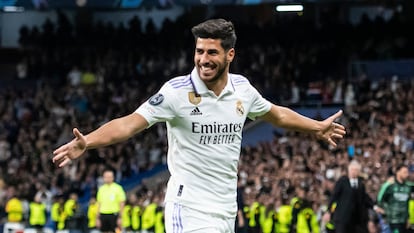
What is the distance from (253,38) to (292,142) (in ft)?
20.6

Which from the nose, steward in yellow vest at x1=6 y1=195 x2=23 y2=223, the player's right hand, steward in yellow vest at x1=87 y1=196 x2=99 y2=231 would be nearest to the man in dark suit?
steward in yellow vest at x1=87 y1=196 x2=99 y2=231

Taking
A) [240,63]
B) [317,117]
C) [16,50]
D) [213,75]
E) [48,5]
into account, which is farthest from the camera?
[16,50]

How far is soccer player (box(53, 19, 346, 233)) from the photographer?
5.71m

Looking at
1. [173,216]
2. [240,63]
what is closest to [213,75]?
[173,216]

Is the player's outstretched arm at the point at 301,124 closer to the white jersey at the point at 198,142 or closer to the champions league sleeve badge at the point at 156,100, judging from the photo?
the white jersey at the point at 198,142

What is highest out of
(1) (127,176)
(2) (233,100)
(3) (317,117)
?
(2) (233,100)

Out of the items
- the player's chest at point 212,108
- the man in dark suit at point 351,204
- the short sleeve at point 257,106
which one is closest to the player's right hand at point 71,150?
the player's chest at point 212,108

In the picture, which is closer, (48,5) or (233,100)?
(233,100)

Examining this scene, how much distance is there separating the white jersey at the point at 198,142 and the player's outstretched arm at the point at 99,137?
0.29ft

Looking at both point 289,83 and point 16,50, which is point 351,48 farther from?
point 16,50

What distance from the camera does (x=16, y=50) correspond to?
32031 mm

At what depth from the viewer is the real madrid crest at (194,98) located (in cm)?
578

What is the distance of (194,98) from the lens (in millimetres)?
5789

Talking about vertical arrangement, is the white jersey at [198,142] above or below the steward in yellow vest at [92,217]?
above
